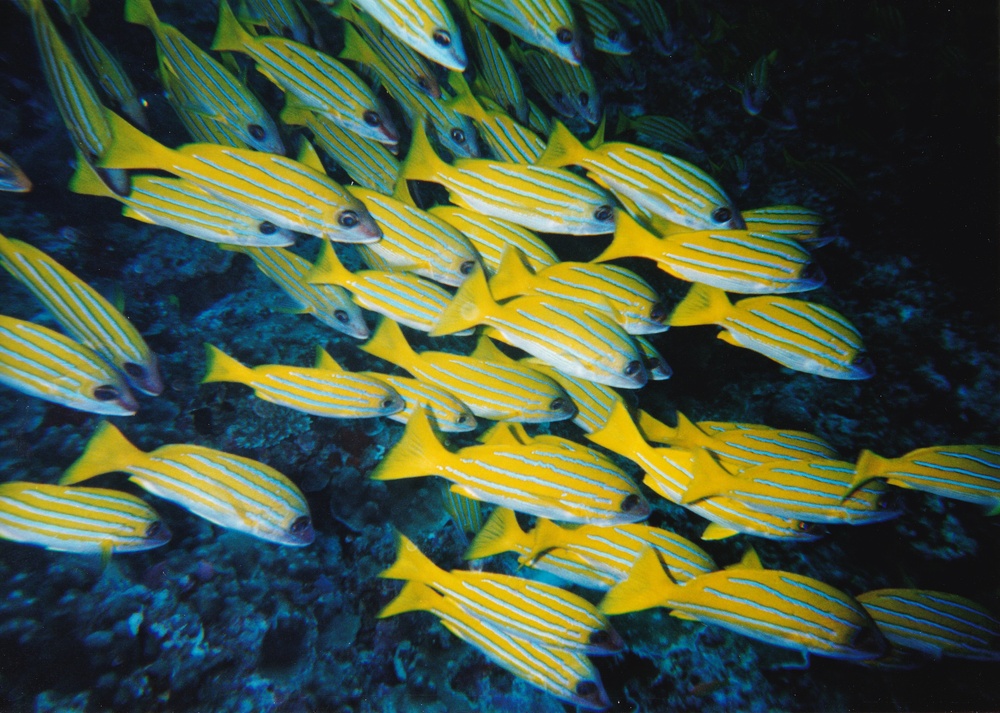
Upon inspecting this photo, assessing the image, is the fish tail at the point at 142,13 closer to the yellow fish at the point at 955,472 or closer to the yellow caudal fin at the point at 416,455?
the yellow caudal fin at the point at 416,455

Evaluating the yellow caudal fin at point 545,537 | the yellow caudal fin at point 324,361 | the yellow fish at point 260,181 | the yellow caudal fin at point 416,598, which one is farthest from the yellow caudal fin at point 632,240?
→ the yellow caudal fin at point 416,598

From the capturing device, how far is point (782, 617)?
7.56 feet

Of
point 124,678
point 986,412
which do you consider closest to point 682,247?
point 986,412

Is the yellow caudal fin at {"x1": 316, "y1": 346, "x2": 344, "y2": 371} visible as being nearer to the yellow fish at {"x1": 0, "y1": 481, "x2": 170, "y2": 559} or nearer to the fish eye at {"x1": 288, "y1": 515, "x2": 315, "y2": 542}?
the fish eye at {"x1": 288, "y1": 515, "x2": 315, "y2": 542}

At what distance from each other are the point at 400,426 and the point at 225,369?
63.1 inches

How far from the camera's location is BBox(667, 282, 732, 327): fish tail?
2748 mm

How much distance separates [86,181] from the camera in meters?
2.55

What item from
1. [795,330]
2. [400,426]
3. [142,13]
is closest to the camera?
[795,330]

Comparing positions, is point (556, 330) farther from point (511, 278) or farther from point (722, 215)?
point (722, 215)

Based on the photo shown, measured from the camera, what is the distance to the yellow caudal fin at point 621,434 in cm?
255

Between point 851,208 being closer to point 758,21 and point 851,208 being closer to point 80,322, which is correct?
point 758,21

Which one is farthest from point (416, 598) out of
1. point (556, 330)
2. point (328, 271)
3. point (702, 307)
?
point (702, 307)

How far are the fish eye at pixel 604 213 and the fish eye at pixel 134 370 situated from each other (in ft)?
9.68

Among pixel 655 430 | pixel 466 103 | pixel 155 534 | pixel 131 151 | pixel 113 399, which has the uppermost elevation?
pixel 466 103
